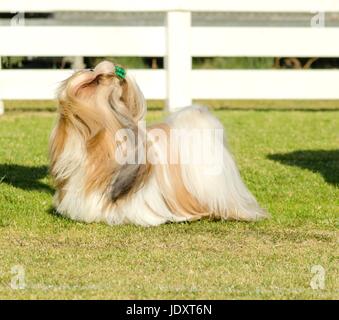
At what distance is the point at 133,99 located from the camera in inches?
260

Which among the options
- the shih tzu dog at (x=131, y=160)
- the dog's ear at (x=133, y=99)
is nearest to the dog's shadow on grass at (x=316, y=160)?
the shih tzu dog at (x=131, y=160)

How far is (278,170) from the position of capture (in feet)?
32.1

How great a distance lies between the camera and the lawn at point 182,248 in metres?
5.22

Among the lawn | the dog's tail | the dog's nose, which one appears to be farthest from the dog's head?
the lawn

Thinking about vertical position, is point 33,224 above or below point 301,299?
above

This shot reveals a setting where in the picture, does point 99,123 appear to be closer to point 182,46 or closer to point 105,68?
point 105,68

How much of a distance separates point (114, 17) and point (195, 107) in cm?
1647

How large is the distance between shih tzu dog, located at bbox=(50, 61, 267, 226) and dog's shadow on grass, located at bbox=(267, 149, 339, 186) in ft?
8.35

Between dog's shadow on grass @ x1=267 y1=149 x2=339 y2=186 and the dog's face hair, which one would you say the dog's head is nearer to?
the dog's face hair

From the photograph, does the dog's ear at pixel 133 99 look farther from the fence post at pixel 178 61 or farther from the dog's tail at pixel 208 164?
the fence post at pixel 178 61

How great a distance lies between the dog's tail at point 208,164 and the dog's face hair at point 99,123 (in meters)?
0.34
